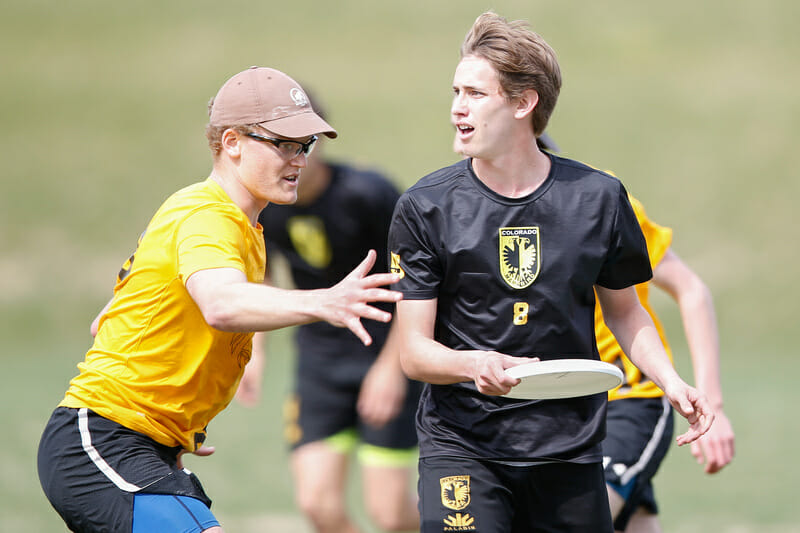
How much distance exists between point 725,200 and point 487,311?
1494 cm

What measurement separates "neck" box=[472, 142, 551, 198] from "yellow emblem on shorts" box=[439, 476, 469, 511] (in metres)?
0.95

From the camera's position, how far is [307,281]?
6133 mm

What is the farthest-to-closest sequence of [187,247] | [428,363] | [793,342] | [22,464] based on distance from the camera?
[793,342] < [22,464] < [428,363] < [187,247]

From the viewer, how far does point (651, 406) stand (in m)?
4.60

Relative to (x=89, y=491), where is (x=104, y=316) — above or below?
above

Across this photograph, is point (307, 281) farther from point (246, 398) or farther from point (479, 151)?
point (479, 151)

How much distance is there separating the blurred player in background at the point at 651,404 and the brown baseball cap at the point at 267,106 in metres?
1.15

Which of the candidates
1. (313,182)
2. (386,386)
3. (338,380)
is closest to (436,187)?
(386,386)

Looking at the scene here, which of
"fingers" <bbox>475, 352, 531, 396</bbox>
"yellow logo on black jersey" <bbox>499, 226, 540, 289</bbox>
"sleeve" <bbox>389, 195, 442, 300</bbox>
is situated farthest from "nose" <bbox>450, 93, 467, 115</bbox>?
"fingers" <bbox>475, 352, 531, 396</bbox>

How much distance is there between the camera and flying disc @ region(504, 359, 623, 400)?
3162 millimetres

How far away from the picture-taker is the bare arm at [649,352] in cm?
334

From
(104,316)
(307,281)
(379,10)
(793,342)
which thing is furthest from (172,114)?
(104,316)

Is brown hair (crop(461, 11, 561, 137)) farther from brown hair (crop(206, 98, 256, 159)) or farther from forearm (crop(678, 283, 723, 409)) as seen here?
forearm (crop(678, 283, 723, 409))

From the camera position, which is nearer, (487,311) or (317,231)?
(487,311)
